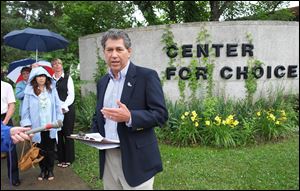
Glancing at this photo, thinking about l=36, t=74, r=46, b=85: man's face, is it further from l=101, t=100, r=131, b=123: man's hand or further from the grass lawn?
l=101, t=100, r=131, b=123: man's hand

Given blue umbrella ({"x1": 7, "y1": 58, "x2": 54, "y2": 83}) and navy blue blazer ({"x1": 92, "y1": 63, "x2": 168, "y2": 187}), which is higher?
blue umbrella ({"x1": 7, "y1": 58, "x2": 54, "y2": 83})

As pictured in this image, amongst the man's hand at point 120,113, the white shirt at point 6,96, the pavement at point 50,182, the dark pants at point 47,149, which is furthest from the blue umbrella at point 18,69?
the man's hand at point 120,113

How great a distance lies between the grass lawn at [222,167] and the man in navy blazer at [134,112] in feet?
5.97

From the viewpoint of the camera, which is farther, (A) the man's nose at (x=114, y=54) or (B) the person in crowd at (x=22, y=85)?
(B) the person in crowd at (x=22, y=85)

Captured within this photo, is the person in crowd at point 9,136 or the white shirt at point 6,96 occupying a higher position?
the white shirt at point 6,96

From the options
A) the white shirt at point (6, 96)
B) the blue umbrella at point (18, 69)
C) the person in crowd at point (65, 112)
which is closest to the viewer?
the white shirt at point (6, 96)

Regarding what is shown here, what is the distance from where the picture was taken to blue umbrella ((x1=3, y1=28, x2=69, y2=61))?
6551 mm

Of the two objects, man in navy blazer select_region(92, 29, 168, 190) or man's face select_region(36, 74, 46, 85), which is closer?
man in navy blazer select_region(92, 29, 168, 190)

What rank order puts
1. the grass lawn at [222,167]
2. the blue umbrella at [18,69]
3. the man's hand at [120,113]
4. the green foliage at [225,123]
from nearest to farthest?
the man's hand at [120,113], the grass lawn at [222,167], the blue umbrella at [18,69], the green foliage at [225,123]

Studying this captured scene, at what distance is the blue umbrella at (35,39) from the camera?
6551mm

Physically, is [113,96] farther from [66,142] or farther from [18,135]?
[66,142]

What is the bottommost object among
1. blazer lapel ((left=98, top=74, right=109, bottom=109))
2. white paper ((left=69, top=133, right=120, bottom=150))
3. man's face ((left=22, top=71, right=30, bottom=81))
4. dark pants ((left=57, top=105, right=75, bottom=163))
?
dark pants ((left=57, top=105, right=75, bottom=163))

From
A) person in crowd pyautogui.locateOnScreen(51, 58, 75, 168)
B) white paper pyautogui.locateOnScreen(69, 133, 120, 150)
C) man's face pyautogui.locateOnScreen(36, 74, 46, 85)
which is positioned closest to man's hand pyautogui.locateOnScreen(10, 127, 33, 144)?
white paper pyautogui.locateOnScreen(69, 133, 120, 150)

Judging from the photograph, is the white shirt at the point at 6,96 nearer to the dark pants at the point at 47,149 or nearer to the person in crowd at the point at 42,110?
the person in crowd at the point at 42,110
